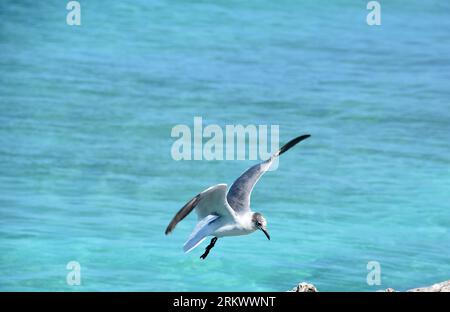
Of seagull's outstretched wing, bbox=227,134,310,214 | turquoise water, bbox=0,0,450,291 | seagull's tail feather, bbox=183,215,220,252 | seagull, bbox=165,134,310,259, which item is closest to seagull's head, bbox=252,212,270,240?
seagull, bbox=165,134,310,259

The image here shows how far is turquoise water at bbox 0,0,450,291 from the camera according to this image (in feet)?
45.9

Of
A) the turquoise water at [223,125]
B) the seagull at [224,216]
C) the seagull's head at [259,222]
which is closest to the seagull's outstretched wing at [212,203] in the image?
the seagull at [224,216]

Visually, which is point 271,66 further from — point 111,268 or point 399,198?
point 111,268

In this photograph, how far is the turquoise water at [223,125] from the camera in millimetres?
13992

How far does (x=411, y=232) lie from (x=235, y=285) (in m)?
2.74

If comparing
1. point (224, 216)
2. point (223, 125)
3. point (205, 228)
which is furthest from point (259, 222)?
point (223, 125)

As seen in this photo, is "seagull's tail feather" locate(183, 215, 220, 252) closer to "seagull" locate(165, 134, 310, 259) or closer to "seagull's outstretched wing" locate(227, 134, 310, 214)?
"seagull" locate(165, 134, 310, 259)

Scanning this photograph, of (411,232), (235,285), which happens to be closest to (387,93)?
(411,232)

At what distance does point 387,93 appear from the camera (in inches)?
859

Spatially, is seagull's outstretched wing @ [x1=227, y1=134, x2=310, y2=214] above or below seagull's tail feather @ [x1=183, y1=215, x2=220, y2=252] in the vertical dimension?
above

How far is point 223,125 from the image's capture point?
772 inches

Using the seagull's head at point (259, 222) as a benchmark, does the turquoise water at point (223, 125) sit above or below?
above

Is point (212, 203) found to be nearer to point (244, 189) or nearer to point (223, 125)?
point (244, 189)

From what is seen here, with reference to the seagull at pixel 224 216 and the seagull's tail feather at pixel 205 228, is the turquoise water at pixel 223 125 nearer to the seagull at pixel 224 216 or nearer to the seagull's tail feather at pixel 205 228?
the seagull at pixel 224 216
